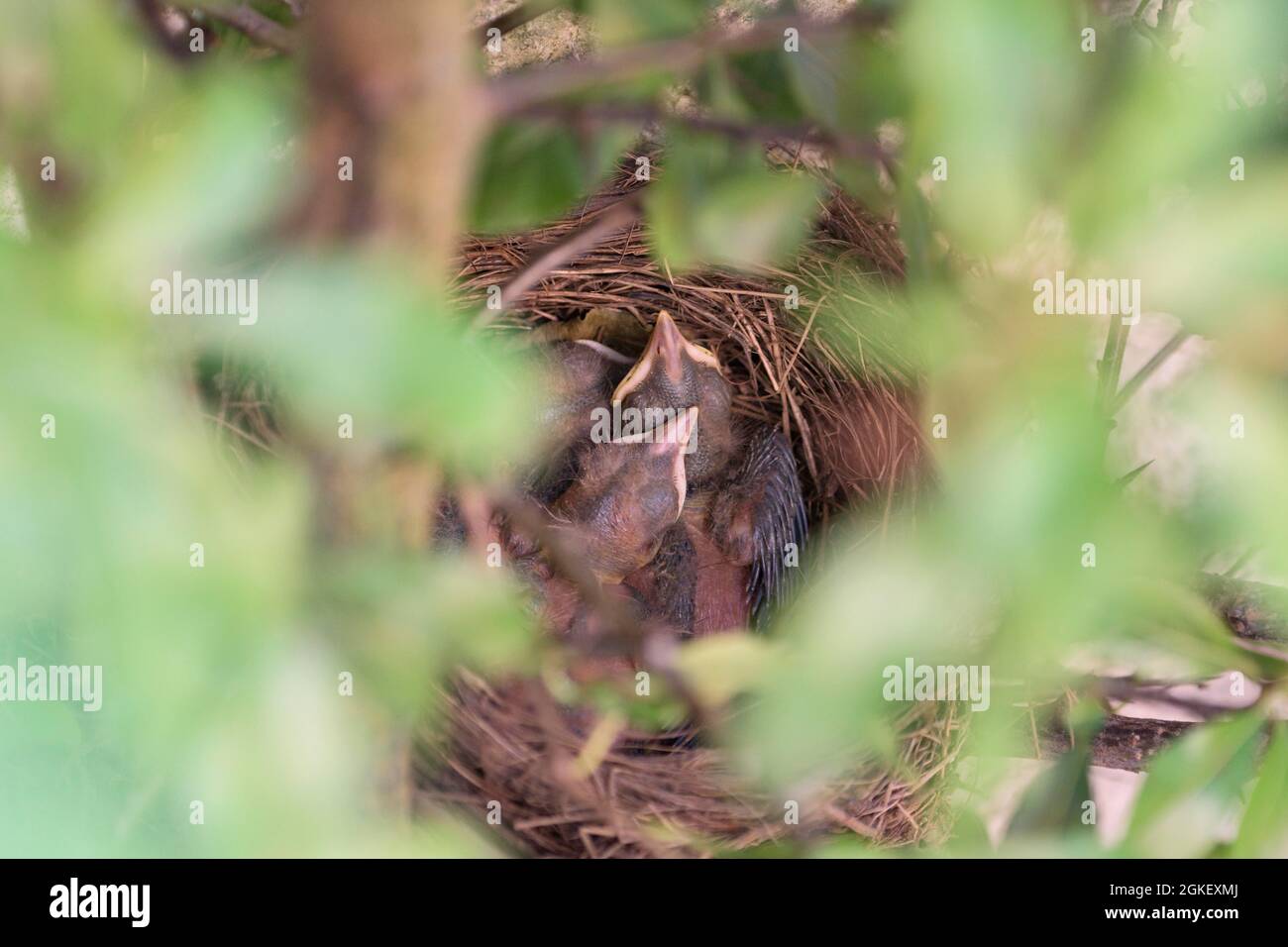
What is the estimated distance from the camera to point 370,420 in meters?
0.28

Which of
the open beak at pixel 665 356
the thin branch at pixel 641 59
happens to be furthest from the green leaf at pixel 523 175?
the open beak at pixel 665 356

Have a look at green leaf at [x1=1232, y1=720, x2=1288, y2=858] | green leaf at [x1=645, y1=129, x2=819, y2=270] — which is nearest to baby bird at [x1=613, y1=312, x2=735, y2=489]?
green leaf at [x1=645, y1=129, x2=819, y2=270]

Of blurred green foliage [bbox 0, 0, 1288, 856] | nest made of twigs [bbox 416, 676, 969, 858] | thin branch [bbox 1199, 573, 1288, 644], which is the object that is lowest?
nest made of twigs [bbox 416, 676, 969, 858]

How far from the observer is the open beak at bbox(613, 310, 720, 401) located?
109cm

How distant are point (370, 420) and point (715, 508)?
94 centimetres

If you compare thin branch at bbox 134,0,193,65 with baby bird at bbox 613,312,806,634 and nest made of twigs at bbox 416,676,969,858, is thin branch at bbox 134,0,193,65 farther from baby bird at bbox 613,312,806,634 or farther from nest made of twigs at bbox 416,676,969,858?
baby bird at bbox 613,312,806,634

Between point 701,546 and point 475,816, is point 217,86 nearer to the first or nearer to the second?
point 475,816

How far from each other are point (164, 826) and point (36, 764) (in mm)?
61

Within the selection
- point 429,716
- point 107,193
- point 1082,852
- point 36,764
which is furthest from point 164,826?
point 429,716

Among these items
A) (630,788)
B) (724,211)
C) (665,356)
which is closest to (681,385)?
(665,356)

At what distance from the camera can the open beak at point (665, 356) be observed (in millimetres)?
1095

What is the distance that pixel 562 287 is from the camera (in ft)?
3.76

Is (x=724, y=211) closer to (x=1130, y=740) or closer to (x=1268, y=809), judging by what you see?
(x=1268, y=809)
